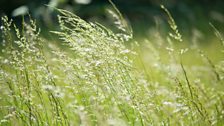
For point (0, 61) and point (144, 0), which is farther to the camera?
point (144, 0)

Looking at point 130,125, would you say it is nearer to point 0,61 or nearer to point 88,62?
point 88,62

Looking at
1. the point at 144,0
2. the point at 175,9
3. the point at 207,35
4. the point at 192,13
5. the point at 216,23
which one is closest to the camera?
the point at 207,35

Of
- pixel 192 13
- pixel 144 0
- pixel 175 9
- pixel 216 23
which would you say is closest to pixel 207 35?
pixel 216 23

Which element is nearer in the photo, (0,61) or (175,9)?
(0,61)

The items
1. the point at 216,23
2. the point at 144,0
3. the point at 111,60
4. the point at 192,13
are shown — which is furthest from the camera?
the point at 144,0

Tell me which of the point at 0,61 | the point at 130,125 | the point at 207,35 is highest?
the point at 0,61

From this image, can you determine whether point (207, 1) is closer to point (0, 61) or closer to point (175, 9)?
point (175, 9)

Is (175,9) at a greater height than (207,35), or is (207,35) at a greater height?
(207,35)

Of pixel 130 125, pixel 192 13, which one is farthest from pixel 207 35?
pixel 130 125

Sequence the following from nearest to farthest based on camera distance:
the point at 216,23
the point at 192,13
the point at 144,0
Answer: the point at 216,23 → the point at 192,13 → the point at 144,0
